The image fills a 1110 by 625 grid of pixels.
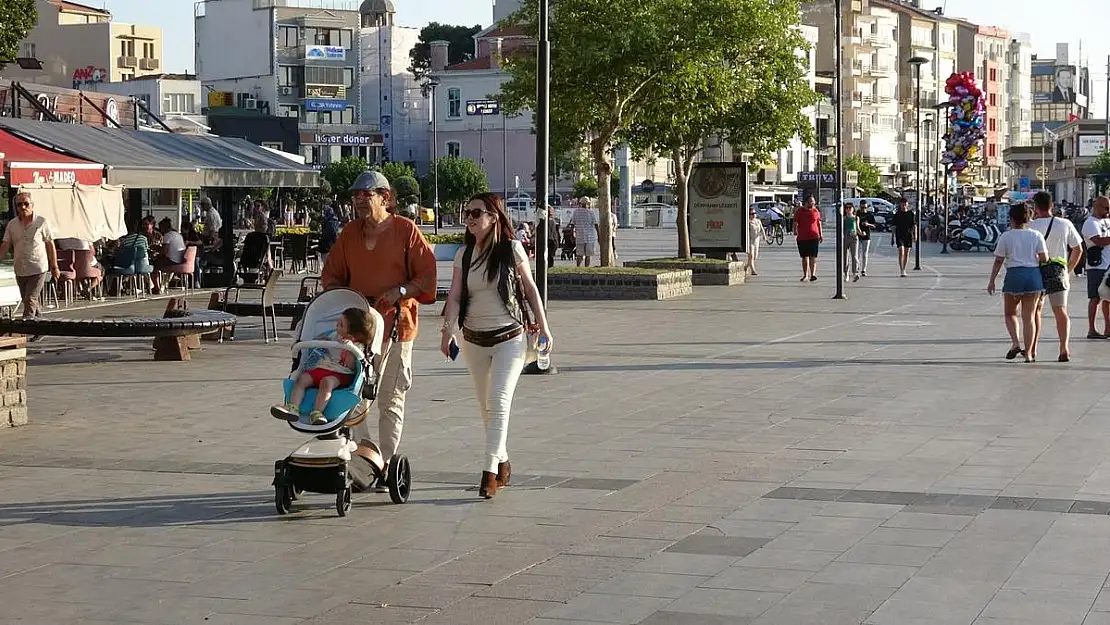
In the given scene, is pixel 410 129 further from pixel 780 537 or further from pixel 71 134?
pixel 780 537

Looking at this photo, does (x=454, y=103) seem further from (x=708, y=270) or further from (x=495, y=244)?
(x=495, y=244)

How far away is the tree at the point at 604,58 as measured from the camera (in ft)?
91.4

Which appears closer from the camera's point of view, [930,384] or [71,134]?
[930,384]

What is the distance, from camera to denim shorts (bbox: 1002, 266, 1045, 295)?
15.9 meters

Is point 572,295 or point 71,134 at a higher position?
point 71,134

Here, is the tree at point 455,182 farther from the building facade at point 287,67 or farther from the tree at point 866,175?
the tree at point 866,175

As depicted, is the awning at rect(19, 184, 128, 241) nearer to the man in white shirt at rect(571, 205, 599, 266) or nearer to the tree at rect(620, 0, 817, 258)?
the tree at rect(620, 0, 817, 258)

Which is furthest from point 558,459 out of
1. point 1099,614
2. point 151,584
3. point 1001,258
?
point 1001,258

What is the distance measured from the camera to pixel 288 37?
108625 mm

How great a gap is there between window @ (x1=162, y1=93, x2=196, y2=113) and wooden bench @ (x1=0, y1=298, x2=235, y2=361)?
81.8 m

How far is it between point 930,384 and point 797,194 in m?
102

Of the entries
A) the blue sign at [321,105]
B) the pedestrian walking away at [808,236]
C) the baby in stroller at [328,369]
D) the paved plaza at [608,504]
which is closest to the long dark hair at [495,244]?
the baby in stroller at [328,369]

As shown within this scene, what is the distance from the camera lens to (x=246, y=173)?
87.9ft

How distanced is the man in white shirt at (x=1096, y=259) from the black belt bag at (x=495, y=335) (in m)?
11.3
